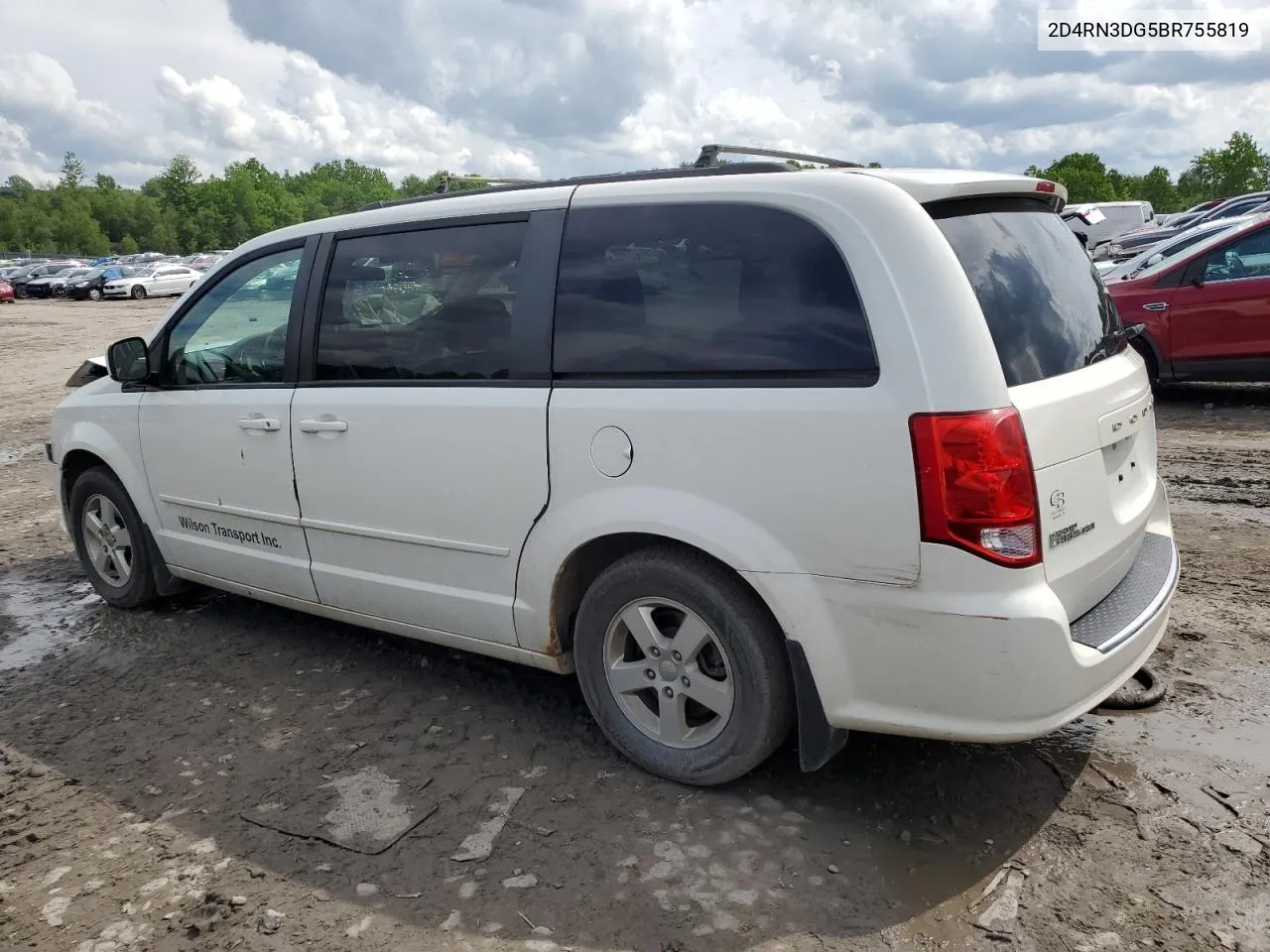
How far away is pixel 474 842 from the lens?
3.13m

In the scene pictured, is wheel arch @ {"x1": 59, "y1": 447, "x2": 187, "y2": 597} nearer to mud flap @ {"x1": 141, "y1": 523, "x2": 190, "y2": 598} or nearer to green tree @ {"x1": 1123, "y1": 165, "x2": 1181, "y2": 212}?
mud flap @ {"x1": 141, "y1": 523, "x2": 190, "y2": 598}

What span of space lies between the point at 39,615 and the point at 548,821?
3622 mm

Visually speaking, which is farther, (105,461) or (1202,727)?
(105,461)

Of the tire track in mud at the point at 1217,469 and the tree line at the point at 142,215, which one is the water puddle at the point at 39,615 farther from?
the tree line at the point at 142,215

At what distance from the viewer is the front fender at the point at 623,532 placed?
118 inches

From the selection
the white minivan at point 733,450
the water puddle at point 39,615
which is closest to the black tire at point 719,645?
the white minivan at point 733,450

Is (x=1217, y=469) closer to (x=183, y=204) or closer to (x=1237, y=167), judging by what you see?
(x=1237, y=167)

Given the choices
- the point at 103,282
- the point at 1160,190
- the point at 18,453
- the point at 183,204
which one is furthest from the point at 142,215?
the point at 18,453

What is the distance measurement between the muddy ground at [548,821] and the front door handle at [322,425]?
1.08 m

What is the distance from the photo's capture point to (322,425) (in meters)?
4.02

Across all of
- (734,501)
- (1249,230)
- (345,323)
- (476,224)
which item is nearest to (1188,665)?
(734,501)

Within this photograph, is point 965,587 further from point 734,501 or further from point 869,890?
A: point 869,890

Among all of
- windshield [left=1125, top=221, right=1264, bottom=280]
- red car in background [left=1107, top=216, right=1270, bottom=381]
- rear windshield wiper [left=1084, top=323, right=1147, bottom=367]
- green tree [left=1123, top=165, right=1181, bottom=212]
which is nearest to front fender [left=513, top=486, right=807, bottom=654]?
rear windshield wiper [left=1084, top=323, right=1147, bottom=367]

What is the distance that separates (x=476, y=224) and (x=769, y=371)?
4.47 ft
